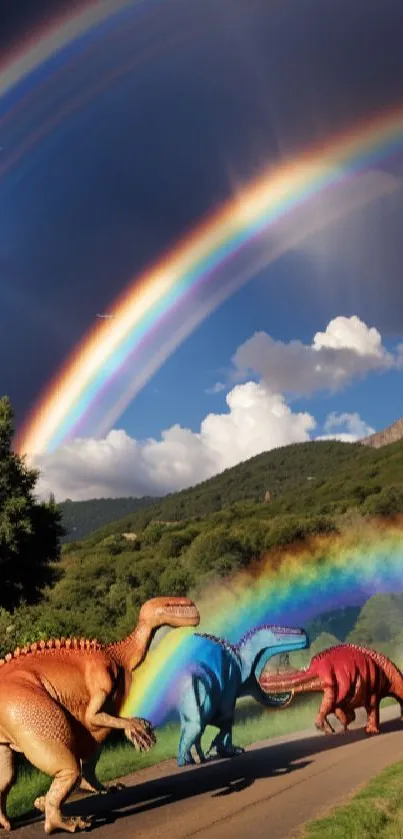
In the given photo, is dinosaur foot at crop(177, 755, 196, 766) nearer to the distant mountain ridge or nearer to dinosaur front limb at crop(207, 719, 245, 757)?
dinosaur front limb at crop(207, 719, 245, 757)

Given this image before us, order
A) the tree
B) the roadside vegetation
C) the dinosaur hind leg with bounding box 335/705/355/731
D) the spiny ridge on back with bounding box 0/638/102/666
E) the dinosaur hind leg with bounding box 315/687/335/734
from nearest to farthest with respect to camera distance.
Result: the spiny ridge on back with bounding box 0/638/102/666
the dinosaur hind leg with bounding box 315/687/335/734
the dinosaur hind leg with bounding box 335/705/355/731
the roadside vegetation
the tree

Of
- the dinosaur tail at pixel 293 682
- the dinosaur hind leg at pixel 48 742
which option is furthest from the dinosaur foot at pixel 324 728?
the dinosaur hind leg at pixel 48 742

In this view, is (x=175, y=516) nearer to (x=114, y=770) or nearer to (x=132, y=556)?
(x=132, y=556)

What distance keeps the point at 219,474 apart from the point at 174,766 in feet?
550

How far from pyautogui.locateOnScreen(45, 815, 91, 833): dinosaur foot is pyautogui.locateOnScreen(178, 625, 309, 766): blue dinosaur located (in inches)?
100

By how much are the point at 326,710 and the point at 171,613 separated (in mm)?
5852

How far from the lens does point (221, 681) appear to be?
9242 mm

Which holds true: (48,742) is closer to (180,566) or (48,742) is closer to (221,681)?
(221,681)

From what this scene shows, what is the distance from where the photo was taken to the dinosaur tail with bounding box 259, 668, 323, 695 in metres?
11.5

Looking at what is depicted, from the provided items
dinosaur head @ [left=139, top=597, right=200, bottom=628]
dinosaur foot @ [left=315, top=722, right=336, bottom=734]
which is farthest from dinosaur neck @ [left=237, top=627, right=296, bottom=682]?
dinosaur head @ [left=139, top=597, right=200, bottom=628]

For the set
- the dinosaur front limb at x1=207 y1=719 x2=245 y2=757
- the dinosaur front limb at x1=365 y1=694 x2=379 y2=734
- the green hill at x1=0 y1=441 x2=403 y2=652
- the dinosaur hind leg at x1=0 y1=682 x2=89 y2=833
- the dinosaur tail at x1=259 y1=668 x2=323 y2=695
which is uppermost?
the green hill at x1=0 y1=441 x2=403 y2=652

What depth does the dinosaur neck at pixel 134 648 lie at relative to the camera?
7246mm

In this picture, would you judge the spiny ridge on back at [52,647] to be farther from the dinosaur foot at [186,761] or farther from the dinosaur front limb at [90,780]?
the dinosaur foot at [186,761]

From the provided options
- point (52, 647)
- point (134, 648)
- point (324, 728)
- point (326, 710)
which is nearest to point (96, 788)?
Result: point (134, 648)
